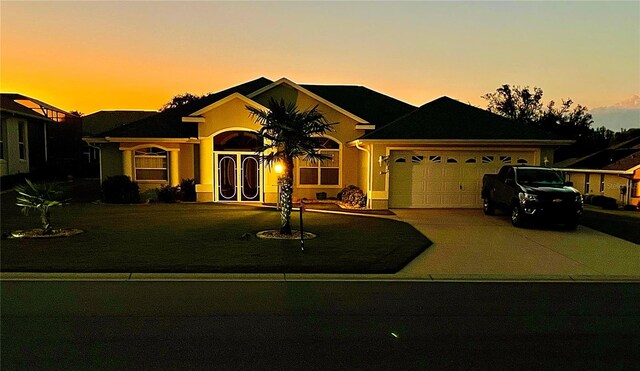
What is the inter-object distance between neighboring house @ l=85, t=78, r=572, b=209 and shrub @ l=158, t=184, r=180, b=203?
2.78ft

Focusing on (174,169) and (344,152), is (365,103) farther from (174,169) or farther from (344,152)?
(174,169)

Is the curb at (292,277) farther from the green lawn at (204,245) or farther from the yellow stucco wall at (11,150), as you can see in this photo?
the yellow stucco wall at (11,150)

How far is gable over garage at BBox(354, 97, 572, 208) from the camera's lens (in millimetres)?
19375

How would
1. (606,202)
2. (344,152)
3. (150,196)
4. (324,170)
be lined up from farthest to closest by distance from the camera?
1. (606,202)
2. (324,170)
3. (344,152)
4. (150,196)

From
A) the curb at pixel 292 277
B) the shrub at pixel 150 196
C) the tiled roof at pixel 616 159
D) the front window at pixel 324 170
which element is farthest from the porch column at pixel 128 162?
the tiled roof at pixel 616 159

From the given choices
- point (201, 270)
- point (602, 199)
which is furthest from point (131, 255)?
point (602, 199)

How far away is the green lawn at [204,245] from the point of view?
8.95 m

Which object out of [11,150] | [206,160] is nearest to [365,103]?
[206,160]

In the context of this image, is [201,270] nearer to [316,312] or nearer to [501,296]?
[316,312]

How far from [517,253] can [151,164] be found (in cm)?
1736

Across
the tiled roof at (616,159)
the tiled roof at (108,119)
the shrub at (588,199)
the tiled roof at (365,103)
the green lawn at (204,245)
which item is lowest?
the green lawn at (204,245)

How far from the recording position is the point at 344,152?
2222 centimetres

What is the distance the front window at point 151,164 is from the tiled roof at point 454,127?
395 inches

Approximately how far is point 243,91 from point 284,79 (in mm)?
4500
